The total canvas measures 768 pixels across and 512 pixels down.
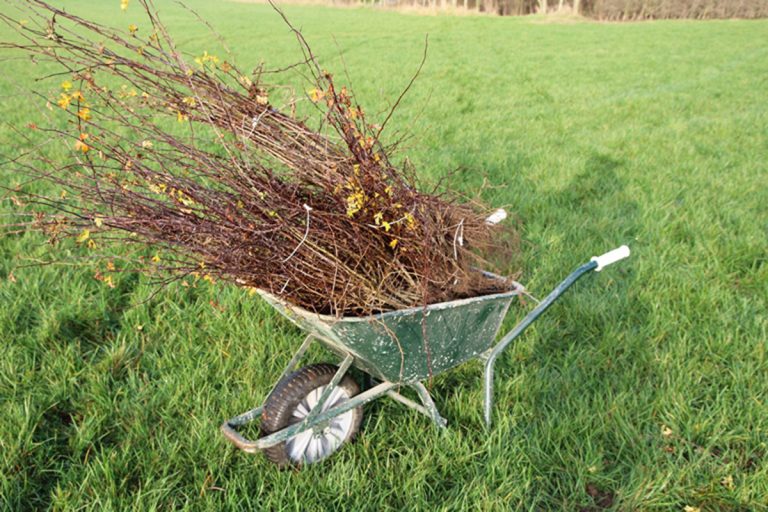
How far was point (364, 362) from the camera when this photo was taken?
2104mm

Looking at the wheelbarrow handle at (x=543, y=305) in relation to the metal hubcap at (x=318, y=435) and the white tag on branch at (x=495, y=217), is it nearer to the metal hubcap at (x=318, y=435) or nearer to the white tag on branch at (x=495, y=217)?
the white tag on branch at (x=495, y=217)

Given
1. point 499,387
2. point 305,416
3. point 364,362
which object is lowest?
point 499,387

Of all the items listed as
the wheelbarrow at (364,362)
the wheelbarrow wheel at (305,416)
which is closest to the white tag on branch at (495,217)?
the wheelbarrow at (364,362)

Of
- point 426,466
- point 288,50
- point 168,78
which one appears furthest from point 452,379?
point 288,50

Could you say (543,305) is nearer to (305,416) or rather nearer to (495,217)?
(495,217)

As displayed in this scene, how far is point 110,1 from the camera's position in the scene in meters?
48.9

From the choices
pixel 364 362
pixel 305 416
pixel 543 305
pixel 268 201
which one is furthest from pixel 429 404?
pixel 268 201

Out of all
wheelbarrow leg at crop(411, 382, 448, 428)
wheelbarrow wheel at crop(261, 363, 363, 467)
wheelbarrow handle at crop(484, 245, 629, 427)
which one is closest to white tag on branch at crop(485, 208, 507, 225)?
wheelbarrow handle at crop(484, 245, 629, 427)

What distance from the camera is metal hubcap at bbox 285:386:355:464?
2.24 m

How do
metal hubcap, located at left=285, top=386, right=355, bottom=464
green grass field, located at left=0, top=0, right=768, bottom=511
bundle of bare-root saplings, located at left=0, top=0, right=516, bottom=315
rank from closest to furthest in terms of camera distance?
1. bundle of bare-root saplings, located at left=0, top=0, right=516, bottom=315
2. green grass field, located at left=0, top=0, right=768, bottom=511
3. metal hubcap, located at left=285, top=386, right=355, bottom=464

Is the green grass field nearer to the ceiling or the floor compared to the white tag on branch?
nearer to the floor

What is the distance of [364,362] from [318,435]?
16.4 inches

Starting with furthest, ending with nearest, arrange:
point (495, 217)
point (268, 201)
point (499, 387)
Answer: point (499, 387), point (495, 217), point (268, 201)

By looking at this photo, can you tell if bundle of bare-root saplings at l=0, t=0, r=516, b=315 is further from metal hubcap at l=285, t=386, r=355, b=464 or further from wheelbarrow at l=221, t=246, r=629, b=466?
metal hubcap at l=285, t=386, r=355, b=464
